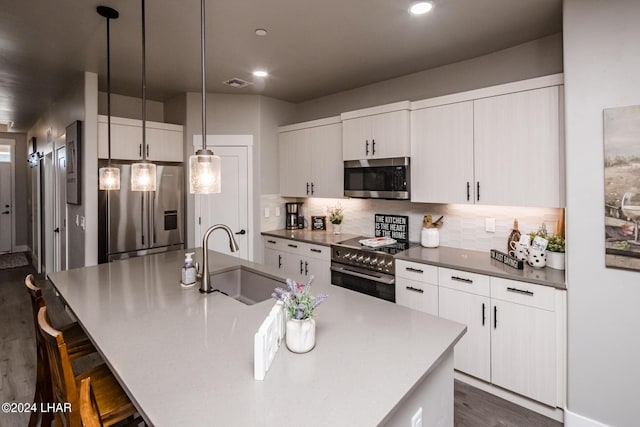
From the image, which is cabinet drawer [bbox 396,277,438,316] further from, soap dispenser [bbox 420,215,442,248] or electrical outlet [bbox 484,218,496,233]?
electrical outlet [bbox 484,218,496,233]

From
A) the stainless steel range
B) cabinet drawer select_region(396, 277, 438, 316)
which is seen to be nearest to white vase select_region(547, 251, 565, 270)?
cabinet drawer select_region(396, 277, 438, 316)

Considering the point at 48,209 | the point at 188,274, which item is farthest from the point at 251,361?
the point at 48,209

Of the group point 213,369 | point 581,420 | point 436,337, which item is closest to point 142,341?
point 213,369

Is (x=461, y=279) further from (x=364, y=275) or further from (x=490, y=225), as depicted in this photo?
(x=364, y=275)

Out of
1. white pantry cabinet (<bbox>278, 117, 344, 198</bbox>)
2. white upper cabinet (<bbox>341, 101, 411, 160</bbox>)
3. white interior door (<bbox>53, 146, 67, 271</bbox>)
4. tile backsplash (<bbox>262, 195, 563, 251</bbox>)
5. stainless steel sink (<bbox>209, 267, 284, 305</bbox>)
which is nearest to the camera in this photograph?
stainless steel sink (<bbox>209, 267, 284, 305</bbox>)

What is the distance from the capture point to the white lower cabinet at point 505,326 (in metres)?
2.26

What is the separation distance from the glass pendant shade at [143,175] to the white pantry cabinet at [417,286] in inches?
81.6

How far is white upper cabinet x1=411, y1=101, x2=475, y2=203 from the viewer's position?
9.50ft

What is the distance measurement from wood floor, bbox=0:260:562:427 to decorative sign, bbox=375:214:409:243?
4.93ft

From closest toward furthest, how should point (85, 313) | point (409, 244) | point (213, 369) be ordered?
point (213, 369)
point (85, 313)
point (409, 244)

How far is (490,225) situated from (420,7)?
1898mm

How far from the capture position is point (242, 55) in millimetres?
3076

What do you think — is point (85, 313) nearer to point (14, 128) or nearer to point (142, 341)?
point (142, 341)

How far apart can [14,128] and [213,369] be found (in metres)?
8.52
